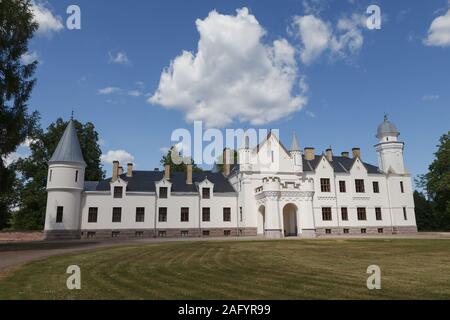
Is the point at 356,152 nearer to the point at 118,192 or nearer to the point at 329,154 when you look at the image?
the point at 329,154

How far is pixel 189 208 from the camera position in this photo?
37.9 m

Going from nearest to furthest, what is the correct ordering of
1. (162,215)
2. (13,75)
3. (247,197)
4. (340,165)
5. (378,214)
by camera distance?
(13,75) → (162,215) → (247,197) → (378,214) → (340,165)

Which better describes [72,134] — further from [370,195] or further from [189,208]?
[370,195]

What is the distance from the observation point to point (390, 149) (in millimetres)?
43125

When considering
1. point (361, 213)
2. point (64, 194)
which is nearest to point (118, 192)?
point (64, 194)

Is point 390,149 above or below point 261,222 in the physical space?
above

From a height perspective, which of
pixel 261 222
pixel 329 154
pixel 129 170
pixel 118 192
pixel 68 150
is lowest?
pixel 261 222

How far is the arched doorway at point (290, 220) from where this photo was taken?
37281mm

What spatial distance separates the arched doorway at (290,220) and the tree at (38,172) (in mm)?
25714

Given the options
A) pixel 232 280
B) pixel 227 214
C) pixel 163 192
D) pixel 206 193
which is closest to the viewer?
pixel 232 280

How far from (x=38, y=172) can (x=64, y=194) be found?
1173cm

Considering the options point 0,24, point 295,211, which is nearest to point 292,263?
point 0,24

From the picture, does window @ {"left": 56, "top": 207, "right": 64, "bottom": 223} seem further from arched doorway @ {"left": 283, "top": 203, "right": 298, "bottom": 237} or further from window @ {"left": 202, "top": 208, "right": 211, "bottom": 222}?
arched doorway @ {"left": 283, "top": 203, "right": 298, "bottom": 237}
